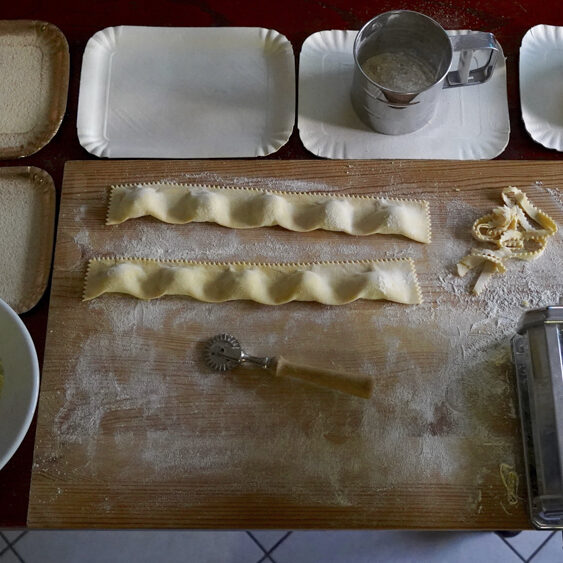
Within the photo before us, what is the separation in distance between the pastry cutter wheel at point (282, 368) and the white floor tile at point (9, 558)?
872 millimetres

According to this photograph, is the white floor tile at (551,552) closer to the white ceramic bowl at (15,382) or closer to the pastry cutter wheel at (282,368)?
the pastry cutter wheel at (282,368)

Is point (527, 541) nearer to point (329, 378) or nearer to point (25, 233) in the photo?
point (329, 378)

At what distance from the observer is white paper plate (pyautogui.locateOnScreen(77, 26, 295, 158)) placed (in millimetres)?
1114

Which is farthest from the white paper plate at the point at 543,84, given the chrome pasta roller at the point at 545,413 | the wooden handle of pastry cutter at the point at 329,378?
the wooden handle of pastry cutter at the point at 329,378

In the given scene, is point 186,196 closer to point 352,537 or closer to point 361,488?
point 361,488

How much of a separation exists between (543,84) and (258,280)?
→ 655mm

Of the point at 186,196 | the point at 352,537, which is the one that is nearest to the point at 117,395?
the point at 186,196

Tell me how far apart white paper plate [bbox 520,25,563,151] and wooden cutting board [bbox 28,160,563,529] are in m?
0.08

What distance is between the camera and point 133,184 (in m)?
1.07

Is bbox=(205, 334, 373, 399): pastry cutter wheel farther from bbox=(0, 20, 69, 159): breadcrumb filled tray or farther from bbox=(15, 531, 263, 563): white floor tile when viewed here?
bbox=(15, 531, 263, 563): white floor tile

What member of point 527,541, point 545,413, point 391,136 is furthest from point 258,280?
point 527,541

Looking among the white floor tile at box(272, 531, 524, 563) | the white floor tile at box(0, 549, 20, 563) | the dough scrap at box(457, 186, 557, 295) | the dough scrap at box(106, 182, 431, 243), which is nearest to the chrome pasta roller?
the dough scrap at box(457, 186, 557, 295)

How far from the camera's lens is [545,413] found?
0.85 metres

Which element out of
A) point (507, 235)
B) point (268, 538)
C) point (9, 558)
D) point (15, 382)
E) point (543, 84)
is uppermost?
point (543, 84)
